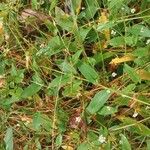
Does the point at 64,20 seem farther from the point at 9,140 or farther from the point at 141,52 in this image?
the point at 9,140

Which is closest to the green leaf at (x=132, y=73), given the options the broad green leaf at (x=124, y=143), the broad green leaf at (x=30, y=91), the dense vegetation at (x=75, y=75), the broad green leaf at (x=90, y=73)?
the dense vegetation at (x=75, y=75)

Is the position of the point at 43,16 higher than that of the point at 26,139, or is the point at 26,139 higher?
the point at 43,16

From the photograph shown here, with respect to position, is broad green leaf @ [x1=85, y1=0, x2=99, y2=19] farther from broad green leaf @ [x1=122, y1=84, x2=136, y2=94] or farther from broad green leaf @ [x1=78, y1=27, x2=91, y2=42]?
broad green leaf @ [x1=122, y1=84, x2=136, y2=94]

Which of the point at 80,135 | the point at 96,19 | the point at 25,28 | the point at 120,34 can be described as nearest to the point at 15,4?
the point at 25,28

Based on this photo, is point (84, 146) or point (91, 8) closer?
point (84, 146)

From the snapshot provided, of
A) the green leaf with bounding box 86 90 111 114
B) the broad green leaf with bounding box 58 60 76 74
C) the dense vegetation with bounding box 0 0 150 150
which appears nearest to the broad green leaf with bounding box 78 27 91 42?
the dense vegetation with bounding box 0 0 150 150

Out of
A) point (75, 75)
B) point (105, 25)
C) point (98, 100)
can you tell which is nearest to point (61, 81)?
point (75, 75)

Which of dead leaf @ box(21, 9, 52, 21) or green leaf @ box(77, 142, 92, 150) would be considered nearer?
green leaf @ box(77, 142, 92, 150)

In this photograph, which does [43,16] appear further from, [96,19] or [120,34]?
[120,34]
